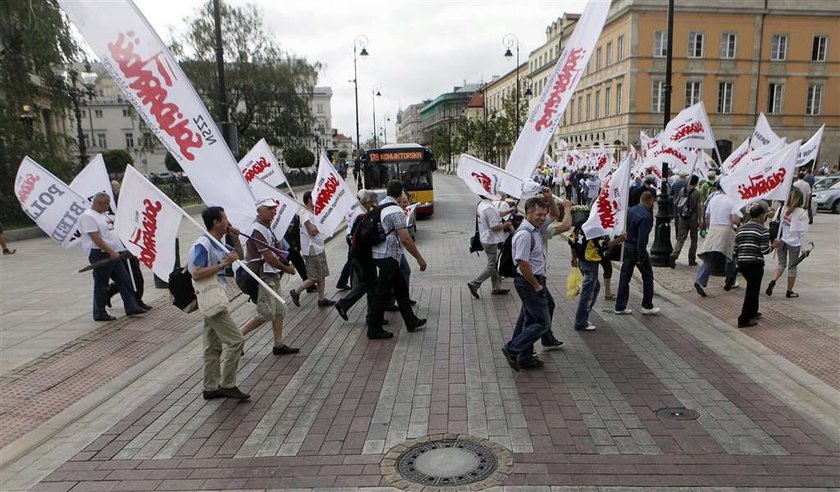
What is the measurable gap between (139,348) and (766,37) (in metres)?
52.8

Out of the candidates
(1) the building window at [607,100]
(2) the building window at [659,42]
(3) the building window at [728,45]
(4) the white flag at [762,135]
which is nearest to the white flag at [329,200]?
(4) the white flag at [762,135]

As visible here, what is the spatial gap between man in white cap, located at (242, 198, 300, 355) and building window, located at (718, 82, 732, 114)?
4887 cm

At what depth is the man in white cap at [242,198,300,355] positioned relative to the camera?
245 inches

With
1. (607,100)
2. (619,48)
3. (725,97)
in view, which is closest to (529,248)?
(619,48)

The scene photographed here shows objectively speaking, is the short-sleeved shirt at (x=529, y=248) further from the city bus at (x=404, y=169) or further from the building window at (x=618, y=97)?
the building window at (x=618, y=97)

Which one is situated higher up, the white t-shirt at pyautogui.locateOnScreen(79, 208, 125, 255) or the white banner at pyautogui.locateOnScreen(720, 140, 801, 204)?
the white banner at pyautogui.locateOnScreen(720, 140, 801, 204)

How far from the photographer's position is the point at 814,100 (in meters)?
46.8

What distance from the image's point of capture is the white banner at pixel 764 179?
26.3ft

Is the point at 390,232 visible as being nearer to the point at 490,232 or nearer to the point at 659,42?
the point at 490,232

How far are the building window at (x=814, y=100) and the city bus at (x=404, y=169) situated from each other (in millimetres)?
41627

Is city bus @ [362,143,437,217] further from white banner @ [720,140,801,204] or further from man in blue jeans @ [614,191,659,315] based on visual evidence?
man in blue jeans @ [614,191,659,315]

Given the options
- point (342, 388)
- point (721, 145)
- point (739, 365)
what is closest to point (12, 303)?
point (342, 388)

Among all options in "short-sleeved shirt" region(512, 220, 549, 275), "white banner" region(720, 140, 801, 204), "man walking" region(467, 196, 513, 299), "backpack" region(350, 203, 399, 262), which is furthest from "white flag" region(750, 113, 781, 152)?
Answer: "backpack" region(350, 203, 399, 262)

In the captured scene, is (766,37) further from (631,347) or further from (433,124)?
(433,124)
